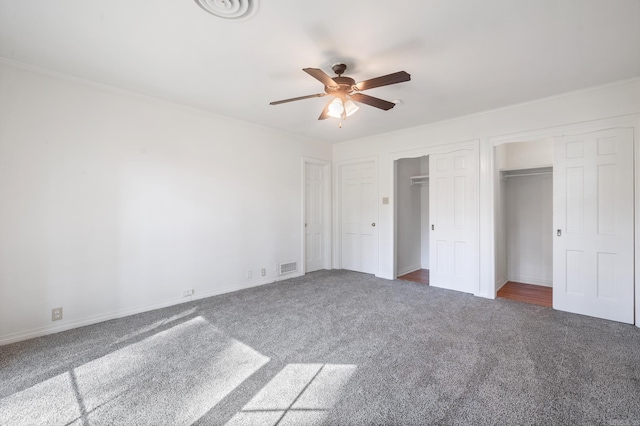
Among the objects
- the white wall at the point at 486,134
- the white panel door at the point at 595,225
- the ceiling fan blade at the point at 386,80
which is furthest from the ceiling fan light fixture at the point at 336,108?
the white panel door at the point at 595,225

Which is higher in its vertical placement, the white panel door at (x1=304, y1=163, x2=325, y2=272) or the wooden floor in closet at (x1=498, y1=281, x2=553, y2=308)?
the white panel door at (x1=304, y1=163, x2=325, y2=272)

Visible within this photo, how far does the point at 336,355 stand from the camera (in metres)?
2.42

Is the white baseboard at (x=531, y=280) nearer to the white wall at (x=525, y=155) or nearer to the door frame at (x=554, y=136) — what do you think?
the door frame at (x=554, y=136)

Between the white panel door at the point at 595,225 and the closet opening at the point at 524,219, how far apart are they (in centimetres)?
74

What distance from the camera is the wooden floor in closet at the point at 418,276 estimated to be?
16.4 ft

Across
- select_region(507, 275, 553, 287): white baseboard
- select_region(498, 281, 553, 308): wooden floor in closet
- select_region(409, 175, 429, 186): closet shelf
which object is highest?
select_region(409, 175, 429, 186): closet shelf

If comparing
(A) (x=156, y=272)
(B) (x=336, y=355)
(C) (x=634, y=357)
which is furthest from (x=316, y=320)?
(C) (x=634, y=357)

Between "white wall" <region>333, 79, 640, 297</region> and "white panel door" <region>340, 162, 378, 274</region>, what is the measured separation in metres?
0.21

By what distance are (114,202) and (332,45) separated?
2.90 metres

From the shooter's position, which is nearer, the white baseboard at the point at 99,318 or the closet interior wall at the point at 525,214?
the white baseboard at the point at 99,318

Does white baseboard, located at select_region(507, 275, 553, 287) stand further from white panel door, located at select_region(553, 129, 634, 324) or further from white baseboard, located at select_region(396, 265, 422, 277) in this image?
white baseboard, located at select_region(396, 265, 422, 277)

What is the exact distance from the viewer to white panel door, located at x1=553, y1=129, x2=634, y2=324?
308cm

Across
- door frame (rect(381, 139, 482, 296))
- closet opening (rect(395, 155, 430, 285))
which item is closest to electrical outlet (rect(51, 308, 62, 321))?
door frame (rect(381, 139, 482, 296))

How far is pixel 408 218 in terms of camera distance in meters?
5.64
